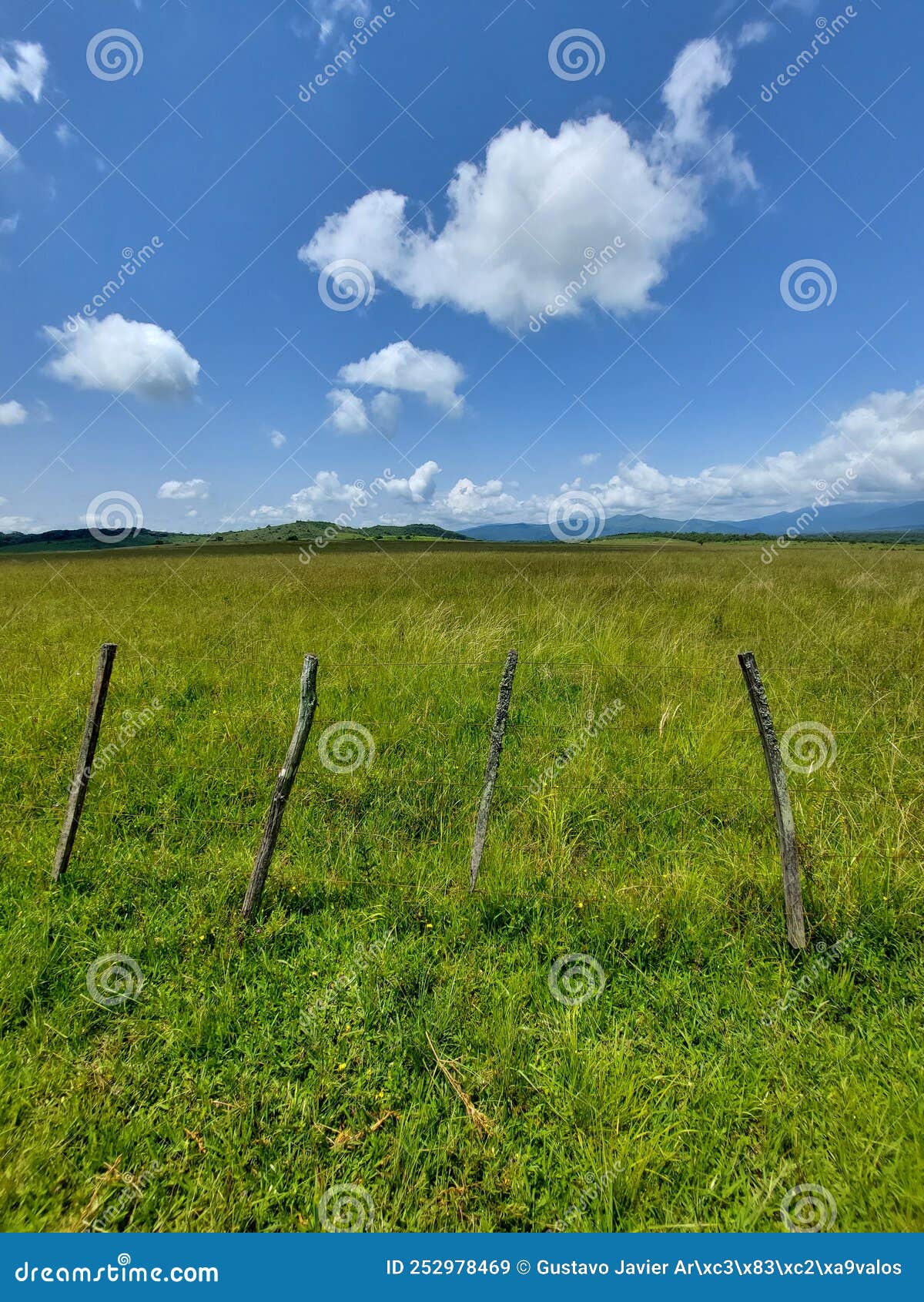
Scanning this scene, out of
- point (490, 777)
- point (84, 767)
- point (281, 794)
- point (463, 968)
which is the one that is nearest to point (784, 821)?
point (490, 777)

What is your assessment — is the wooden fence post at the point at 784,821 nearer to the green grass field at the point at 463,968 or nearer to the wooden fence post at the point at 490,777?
the green grass field at the point at 463,968

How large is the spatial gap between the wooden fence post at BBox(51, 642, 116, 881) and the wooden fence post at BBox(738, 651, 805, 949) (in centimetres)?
459

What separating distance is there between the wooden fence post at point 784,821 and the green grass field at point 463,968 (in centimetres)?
15

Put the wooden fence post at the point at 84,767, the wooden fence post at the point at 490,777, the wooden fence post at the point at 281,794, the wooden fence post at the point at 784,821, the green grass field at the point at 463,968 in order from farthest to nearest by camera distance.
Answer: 1. the wooden fence post at the point at 84,767
2. the wooden fence post at the point at 490,777
3. the wooden fence post at the point at 281,794
4. the wooden fence post at the point at 784,821
5. the green grass field at the point at 463,968

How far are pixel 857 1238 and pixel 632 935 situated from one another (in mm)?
1427

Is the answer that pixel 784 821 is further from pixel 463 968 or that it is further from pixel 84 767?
pixel 84 767

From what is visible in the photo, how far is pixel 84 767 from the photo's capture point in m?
3.71

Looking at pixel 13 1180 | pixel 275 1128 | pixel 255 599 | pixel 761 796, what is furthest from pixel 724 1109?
pixel 255 599

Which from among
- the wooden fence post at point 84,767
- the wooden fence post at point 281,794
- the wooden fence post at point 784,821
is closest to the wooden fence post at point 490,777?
the wooden fence post at point 281,794

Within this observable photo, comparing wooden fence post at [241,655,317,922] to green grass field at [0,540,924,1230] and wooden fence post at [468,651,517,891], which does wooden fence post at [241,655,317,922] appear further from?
wooden fence post at [468,651,517,891]

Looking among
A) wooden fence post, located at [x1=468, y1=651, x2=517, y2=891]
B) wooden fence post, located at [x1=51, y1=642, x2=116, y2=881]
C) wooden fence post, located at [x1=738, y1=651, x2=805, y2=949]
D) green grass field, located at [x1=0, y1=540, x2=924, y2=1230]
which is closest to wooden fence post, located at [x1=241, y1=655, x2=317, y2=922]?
green grass field, located at [x1=0, y1=540, x2=924, y2=1230]

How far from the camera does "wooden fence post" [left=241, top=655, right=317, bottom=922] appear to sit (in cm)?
333

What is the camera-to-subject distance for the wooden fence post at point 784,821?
10.3ft

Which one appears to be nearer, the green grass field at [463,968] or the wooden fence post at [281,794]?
the green grass field at [463,968]
